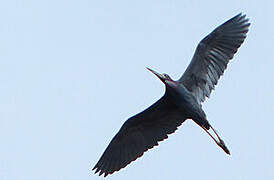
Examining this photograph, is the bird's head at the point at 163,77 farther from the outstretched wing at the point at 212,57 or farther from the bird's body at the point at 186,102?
the outstretched wing at the point at 212,57

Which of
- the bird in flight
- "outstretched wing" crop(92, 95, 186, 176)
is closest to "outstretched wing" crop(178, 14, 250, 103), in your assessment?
the bird in flight

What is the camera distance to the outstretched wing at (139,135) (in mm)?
16562

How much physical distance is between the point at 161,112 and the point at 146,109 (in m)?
0.37

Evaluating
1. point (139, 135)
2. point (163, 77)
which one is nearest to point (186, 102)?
point (163, 77)

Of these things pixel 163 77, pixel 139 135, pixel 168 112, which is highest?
pixel 163 77

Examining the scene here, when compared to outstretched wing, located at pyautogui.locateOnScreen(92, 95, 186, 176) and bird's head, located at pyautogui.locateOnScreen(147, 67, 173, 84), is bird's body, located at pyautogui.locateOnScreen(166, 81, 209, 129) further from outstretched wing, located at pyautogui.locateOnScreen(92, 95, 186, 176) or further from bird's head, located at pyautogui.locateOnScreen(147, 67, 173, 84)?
outstretched wing, located at pyautogui.locateOnScreen(92, 95, 186, 176)

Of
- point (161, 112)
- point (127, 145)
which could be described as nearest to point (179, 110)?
point (161, 112)

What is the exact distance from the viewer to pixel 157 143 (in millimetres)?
16562

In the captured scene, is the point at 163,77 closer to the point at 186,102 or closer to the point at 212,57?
the point at 186,102

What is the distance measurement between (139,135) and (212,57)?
102 inches

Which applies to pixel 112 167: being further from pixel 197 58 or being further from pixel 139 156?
pixel 197 58

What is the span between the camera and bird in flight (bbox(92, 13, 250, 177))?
1650cm

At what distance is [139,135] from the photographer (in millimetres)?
16781

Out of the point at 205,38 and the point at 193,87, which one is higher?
the point at 205,38
